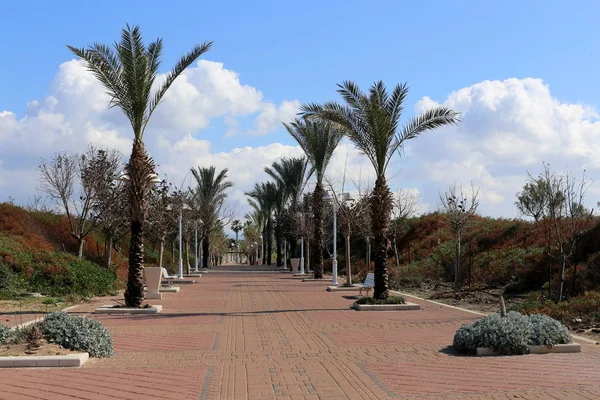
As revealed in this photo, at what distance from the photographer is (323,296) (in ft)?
74.2

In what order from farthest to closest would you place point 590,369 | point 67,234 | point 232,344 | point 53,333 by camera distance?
point 67,234
point 232,344
point 53,333
point 590,369

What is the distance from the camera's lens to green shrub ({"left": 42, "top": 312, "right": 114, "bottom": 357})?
9.45 m

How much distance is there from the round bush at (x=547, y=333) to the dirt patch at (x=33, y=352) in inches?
265

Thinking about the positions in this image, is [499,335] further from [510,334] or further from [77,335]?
[77,335]

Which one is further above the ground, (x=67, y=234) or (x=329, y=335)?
(x=67, y=234)

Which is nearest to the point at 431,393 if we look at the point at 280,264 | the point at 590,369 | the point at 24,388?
the point at 590,369

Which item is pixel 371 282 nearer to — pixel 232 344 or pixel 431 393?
pixel 232 344

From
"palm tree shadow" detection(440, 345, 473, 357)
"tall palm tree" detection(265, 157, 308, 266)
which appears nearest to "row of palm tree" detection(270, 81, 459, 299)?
"palm tree shadow" detection(440, 345, 473, 357)

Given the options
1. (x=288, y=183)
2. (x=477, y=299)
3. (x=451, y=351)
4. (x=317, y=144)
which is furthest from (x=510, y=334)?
(x=288, y=183)

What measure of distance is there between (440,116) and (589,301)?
6.99m

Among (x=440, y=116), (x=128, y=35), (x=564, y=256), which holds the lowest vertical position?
(x=564, y=256)

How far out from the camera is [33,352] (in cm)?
905

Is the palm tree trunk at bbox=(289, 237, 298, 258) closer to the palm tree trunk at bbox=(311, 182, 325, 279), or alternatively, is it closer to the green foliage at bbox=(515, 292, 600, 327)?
the palm tree trunk at bbox=(311, 182, 325, 279)

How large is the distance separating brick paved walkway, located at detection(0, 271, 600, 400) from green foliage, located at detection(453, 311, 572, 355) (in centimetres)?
27
